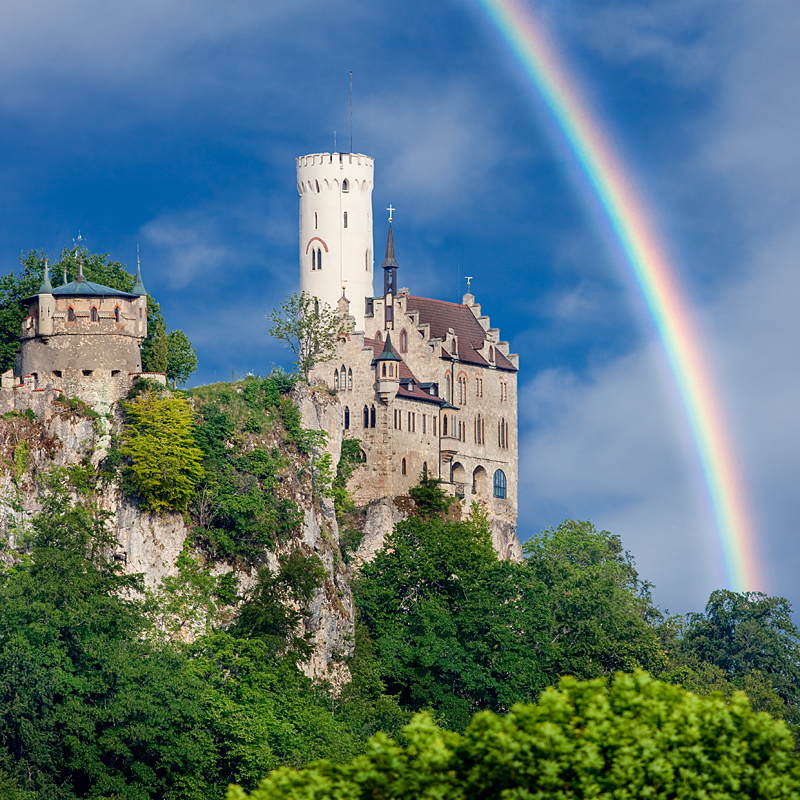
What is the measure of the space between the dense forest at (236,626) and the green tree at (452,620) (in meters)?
0.13

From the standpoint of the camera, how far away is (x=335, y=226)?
4744 inches

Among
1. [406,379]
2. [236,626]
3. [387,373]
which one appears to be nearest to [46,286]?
[236,626]

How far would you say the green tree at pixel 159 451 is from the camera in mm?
85062

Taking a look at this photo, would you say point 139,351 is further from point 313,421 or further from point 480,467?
point 480,467

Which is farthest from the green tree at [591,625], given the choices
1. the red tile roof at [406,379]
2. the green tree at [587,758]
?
the green tree at [587,758]

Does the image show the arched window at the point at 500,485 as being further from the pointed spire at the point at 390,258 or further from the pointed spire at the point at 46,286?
the pointed spire at the point at 46,286

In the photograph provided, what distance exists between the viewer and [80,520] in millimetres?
82875

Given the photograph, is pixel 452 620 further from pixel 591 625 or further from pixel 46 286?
pixel 46 286

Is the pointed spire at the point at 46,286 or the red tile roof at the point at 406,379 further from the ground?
the red tile roof at the point at 406,379

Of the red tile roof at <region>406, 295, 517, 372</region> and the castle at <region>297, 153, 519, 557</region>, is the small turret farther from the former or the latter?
the red tile roof at <region>406, 295, 517, 372</region>

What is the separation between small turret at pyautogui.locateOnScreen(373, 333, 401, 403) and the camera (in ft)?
363

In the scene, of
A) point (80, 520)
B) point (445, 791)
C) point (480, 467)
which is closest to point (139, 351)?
point (80, 520)

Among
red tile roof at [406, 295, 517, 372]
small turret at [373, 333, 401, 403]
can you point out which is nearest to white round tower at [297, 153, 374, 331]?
red tile roof at [406, 295, 517, 372]

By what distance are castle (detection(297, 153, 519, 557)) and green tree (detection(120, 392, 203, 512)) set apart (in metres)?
25.7
